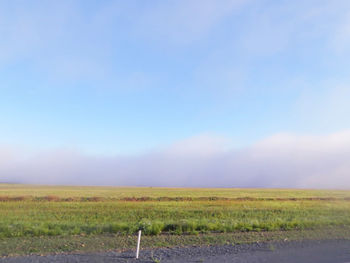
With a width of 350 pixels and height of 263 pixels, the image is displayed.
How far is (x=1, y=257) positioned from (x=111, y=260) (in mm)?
3811

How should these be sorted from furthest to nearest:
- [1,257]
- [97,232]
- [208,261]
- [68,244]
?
[97,232], [68,244], [1,257], [208,261]

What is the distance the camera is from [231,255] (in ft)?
33.3

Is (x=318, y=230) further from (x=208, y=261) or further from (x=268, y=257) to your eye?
(x=208, y=261)

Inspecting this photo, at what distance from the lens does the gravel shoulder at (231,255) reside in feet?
30.9

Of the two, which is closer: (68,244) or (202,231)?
(68,244)

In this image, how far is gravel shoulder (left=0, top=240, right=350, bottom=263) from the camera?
9.42m

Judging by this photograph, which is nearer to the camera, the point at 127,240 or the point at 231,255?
the point at 231,255

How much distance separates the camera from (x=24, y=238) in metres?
14.1

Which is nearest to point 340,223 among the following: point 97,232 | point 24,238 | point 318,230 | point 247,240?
point 318,230

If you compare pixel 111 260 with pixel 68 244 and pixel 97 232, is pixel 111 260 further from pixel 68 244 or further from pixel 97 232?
pixel 97 232

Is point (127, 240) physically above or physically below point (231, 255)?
below

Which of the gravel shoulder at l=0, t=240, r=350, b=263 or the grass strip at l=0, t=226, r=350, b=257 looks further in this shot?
the grass strip at l=0, t=226, r=350, b=257

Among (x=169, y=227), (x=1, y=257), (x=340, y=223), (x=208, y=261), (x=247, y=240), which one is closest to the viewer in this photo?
(x=208, y=261)

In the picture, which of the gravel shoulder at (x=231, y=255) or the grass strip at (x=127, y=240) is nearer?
the gravel shoulder at (x=231, y=255)
